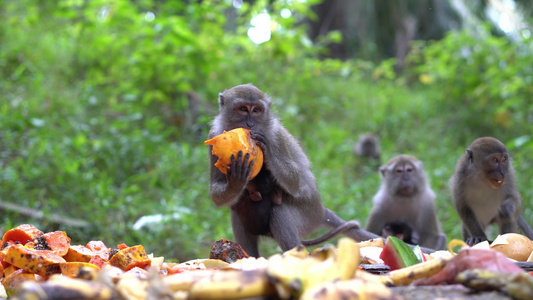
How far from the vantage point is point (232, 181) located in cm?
353

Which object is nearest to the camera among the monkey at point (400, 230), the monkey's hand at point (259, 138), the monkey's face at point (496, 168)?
the monkey's hand at point (259, 138)

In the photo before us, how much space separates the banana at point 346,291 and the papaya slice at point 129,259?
4.71ft

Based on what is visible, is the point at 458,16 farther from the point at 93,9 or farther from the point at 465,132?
the point at 93,9

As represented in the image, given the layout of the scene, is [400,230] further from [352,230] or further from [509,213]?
[352,230]

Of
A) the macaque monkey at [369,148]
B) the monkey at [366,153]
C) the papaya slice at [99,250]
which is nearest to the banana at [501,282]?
the papaya slice at [99,250]

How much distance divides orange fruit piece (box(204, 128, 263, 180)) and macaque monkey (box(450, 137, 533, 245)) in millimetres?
2152

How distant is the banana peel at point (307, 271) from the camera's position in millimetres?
1834

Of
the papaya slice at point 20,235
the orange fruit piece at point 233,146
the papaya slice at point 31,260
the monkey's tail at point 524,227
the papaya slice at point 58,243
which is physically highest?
the orange fruit piece at point 233,146

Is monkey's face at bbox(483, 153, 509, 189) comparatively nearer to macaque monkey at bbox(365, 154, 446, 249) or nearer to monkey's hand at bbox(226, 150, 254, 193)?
macaque monkey at bbox(365, 154, 446, 249)

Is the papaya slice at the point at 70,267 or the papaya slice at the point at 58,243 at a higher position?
the papaya slice at the point at 58,243

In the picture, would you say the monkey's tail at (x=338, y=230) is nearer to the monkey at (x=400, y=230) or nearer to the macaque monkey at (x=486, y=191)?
the macaque monkey at (x=486, y=191)

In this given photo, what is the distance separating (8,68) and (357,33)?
8.86 meters

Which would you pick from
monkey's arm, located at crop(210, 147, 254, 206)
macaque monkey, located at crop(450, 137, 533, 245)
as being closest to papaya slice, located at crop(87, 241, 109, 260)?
monkey's arm, located at crop(210, 147, 254, 206)

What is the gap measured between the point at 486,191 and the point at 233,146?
8.47ft
